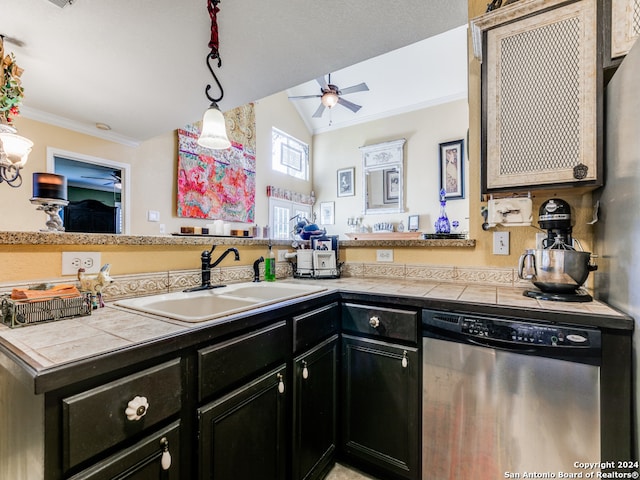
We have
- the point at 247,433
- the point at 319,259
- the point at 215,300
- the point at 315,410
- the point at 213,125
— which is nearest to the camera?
the point at 247,433

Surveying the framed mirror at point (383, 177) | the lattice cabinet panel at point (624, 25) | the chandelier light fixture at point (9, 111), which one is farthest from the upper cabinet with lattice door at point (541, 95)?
the framed mirror at point (383, 177)

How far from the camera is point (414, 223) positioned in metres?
5.48

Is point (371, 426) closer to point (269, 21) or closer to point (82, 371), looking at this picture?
point (82, 371)

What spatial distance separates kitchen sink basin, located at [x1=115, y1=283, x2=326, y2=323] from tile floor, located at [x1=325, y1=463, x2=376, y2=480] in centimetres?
93

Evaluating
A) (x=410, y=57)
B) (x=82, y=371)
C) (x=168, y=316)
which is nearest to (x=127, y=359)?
(x=82, y=371)

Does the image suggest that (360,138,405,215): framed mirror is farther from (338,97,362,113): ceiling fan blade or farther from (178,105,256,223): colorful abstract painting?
(178,105,256,223): colorful abstract painting

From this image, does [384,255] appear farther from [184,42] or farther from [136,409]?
[184,42]

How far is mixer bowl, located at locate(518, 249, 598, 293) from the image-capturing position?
1.16 meters

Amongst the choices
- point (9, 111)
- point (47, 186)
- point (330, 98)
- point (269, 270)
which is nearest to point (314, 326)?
point (269, 270)

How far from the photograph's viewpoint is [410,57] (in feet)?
16.4

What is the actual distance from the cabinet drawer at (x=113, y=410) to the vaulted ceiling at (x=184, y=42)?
6.43 feet

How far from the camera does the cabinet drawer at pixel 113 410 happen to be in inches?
22.8

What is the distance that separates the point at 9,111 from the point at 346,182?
5241mm

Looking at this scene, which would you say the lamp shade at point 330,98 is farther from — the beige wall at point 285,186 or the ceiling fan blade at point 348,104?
the beige wall at point 285,186
